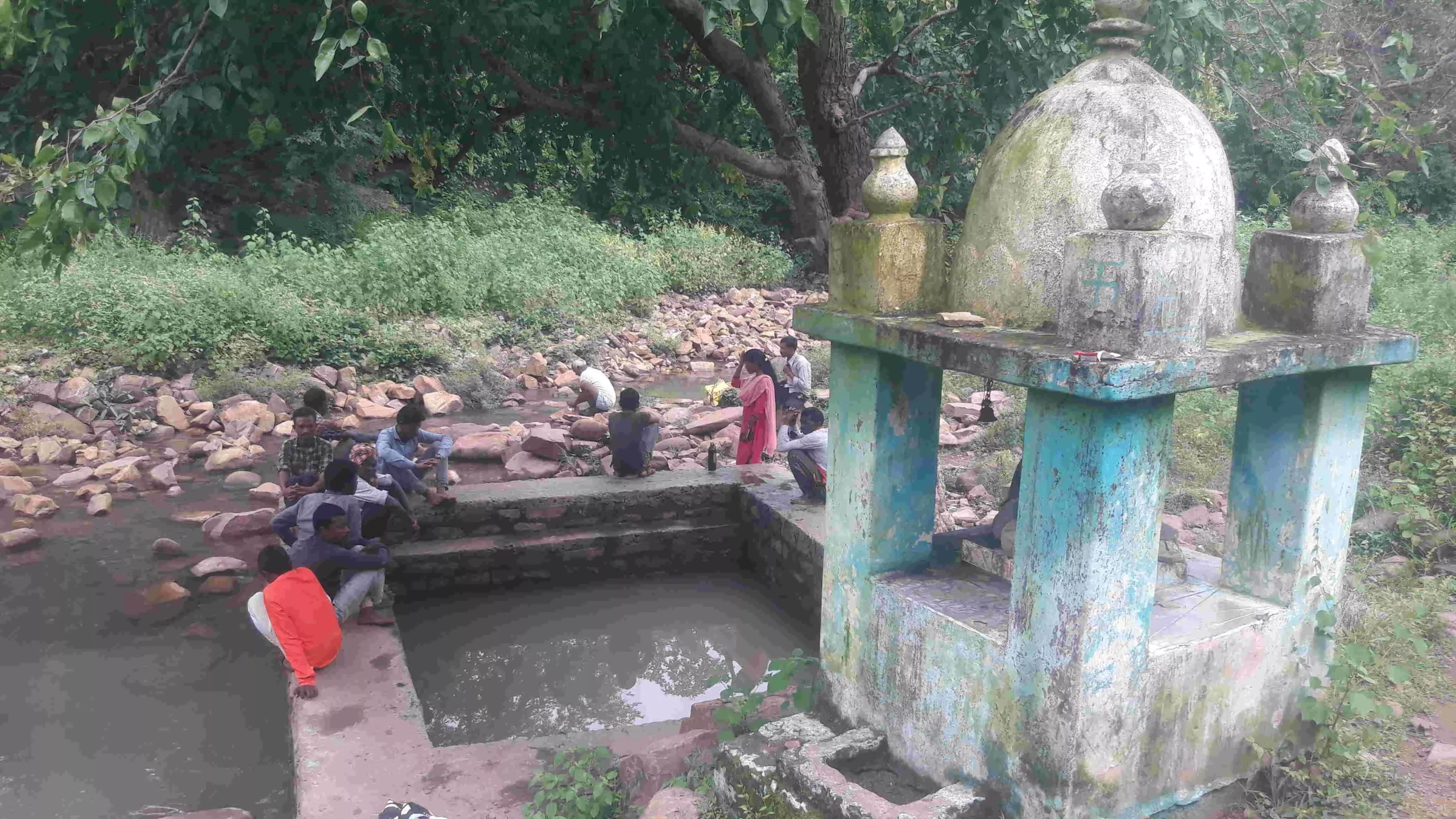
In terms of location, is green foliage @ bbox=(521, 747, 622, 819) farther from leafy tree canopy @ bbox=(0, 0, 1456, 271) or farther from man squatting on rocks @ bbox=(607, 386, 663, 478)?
man squatting on rocks @ bbox=(607, 386, 663, 478)

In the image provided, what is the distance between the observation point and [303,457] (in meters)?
6.30

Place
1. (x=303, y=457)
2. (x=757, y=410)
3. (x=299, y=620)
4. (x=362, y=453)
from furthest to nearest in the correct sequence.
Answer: (x=757, y=410) → (x=362, y=453) → (x=303, y=457) → (x=299, y=620)

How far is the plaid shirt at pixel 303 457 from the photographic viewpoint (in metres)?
6.30

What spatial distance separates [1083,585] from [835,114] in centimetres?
310

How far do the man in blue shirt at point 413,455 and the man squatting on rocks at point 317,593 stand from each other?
845 mm

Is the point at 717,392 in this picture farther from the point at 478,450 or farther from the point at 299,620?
the point at 299,620

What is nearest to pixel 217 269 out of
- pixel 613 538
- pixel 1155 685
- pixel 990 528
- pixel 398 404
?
pixel 398 404

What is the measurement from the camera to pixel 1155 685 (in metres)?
3.00

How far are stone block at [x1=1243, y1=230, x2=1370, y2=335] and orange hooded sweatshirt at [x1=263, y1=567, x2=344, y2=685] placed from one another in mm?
3995

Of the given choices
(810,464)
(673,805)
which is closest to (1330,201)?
(673,805)

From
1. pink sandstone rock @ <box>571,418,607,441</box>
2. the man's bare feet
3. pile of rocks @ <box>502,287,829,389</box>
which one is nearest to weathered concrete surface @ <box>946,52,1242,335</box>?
the man's bare feet

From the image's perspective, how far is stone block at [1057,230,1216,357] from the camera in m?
2.56

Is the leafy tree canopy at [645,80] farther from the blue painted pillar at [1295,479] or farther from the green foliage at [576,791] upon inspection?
the green foliage at [576,791]

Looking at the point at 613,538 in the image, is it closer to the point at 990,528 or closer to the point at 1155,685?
the point at 990,528
